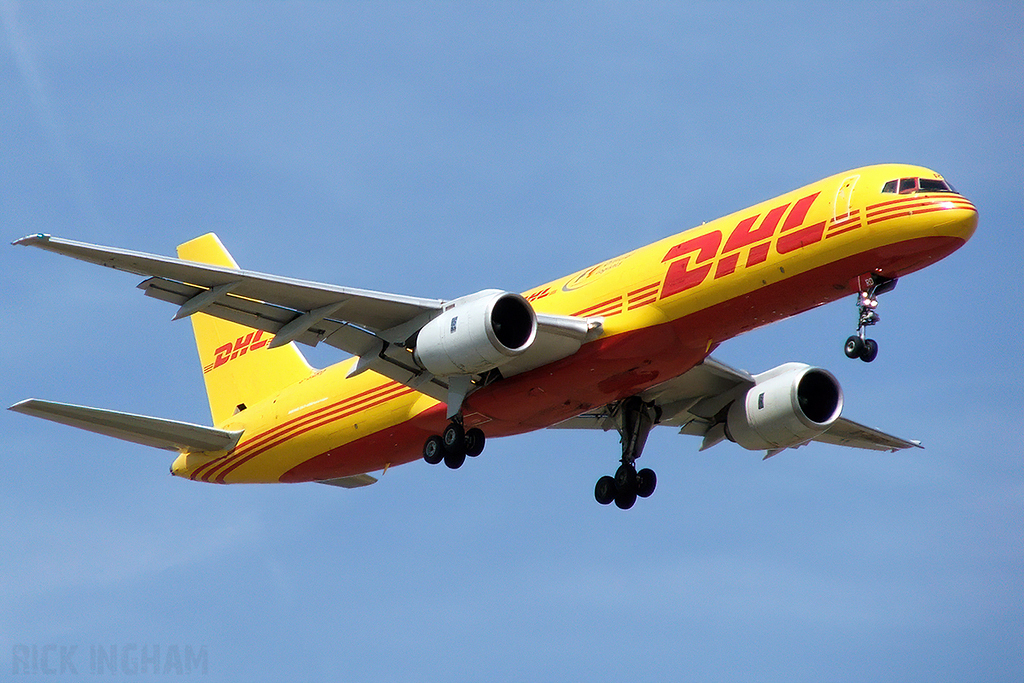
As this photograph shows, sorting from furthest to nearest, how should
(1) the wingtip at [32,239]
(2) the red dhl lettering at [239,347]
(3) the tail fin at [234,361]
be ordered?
(2) the red dhl lettering at [239,347], (3) the tail fin at [234,361], (1) the wingtip at [32,239]

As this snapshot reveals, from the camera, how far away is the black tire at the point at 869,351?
93.6ft

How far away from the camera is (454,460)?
31688 mm

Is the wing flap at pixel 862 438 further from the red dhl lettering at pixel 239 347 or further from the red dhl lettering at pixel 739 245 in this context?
the red dhl lettering at pixel 239 347

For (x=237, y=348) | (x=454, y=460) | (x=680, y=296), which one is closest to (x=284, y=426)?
(x=237, y=348)

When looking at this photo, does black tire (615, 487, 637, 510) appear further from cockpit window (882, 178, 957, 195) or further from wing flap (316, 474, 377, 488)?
cockpit window (882, 178, 957, 195)

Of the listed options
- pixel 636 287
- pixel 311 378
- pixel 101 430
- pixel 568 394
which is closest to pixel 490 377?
pixel 568 394

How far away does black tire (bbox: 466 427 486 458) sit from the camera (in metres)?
31.8

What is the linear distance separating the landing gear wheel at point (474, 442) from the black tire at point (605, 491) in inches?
191

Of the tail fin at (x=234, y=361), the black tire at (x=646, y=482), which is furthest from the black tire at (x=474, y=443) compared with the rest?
the tail fin at (x=234, y=361)

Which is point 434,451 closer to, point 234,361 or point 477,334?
point 477,334

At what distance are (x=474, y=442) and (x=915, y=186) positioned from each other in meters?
11.2

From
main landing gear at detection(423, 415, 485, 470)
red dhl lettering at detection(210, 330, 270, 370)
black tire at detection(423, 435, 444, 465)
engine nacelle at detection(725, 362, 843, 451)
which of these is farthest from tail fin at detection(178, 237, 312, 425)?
engine nacelle at detection(725, 362, 843, 451)

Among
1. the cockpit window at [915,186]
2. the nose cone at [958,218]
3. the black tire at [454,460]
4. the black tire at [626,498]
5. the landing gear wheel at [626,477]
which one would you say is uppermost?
the cockpit window at [915,186]

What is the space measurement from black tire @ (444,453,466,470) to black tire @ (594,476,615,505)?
16.7 feet
